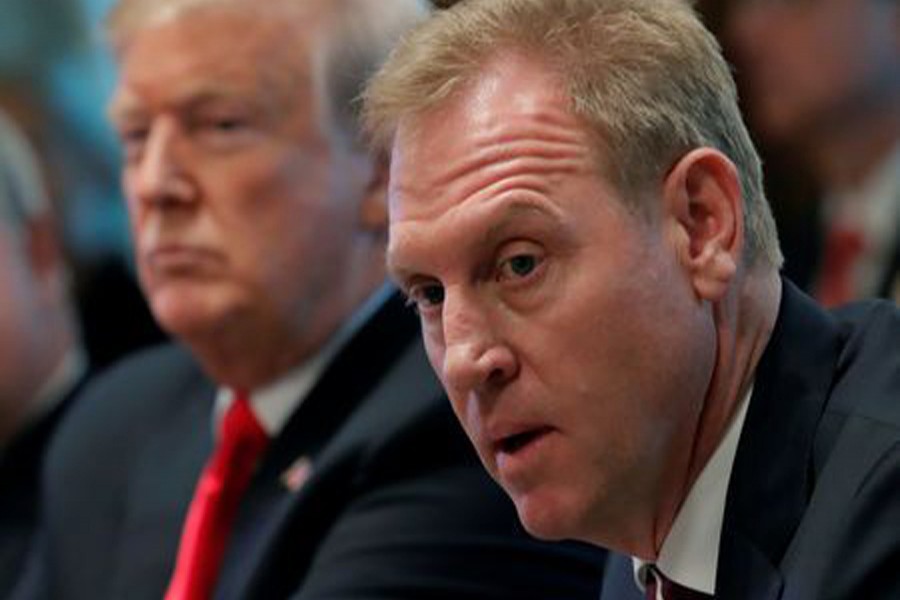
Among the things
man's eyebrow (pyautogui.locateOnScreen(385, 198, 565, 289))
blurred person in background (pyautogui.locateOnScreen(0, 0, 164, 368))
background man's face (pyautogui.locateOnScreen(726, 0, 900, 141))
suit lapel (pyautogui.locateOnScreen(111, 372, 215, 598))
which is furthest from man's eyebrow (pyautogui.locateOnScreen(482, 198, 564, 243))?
blurred person in background (pyautogui.locateOnScreen(0, 0, 164, 368))

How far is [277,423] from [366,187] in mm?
388

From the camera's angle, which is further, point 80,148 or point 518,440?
point 80,148

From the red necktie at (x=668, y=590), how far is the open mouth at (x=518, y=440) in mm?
216

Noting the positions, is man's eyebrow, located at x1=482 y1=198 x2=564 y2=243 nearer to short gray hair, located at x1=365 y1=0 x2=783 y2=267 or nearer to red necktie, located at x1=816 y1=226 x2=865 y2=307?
short gray hair, located at x1=365 y1=0 x2=783 y2=267

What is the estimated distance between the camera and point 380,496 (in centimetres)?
288

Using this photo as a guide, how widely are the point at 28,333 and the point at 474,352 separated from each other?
2127 mm

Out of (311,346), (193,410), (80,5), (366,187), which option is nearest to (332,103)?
(366,187)

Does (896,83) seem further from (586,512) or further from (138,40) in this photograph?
(586,512)

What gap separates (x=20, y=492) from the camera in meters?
3.81

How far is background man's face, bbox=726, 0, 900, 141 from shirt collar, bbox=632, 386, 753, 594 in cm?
231

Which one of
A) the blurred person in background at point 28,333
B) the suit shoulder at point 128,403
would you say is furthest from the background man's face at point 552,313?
the blurred person in background at point 28,333

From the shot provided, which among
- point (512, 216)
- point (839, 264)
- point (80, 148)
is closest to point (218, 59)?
point (512, 216)

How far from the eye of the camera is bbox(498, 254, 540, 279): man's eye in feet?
6.90

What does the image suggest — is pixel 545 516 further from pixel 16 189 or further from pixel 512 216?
pixel 16 189
